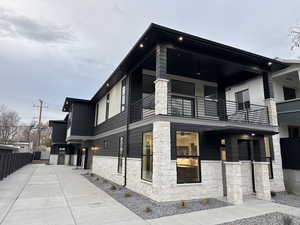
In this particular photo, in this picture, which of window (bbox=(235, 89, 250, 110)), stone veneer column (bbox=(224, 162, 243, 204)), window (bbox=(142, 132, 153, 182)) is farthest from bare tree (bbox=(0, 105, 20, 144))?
stone veneer column (bbox=(224, 162, 243, 204))

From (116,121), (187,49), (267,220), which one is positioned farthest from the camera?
(116,121)

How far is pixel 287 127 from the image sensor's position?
1180 centimetres

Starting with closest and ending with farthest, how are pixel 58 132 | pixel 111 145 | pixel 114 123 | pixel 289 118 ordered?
pixel 289 118 < pixel 114 123 < pixel 111 145 < pixel 58 132

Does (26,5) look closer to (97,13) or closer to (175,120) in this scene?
(97,13)

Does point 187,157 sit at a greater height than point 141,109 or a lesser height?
lesser

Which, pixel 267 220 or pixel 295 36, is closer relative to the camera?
A: pixel 295 36

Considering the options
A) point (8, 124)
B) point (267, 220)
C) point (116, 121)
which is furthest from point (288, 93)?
point (8, 124)

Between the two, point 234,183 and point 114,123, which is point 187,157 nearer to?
point 234,183

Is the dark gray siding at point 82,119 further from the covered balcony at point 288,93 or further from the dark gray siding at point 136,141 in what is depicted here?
the covered balcony at point 288,93

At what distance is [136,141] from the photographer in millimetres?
8648

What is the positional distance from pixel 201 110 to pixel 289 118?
486 centimetres

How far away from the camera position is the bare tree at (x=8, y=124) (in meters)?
38.6

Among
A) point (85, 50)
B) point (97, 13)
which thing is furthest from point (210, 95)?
point (85, 50)

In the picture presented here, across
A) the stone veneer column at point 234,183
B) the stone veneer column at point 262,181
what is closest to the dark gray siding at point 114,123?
the stone veneer column at point 234,183
